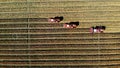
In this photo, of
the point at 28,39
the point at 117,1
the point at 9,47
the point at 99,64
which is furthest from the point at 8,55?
the point at 117,1

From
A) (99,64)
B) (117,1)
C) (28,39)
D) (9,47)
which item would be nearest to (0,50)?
(9,47)

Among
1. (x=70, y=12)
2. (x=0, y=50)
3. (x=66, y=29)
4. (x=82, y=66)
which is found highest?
(x=70, y=12)

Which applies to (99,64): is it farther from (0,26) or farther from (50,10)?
(0,26)

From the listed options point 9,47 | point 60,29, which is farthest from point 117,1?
point 9,47

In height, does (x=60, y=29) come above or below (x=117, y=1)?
below

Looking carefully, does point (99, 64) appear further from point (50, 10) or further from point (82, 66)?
point (50, 10)

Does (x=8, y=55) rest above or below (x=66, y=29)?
below
